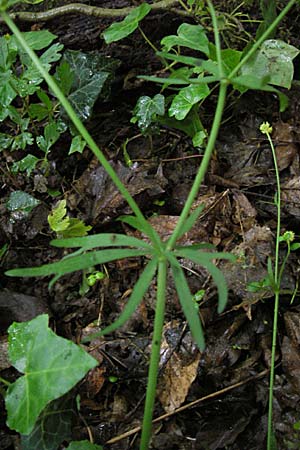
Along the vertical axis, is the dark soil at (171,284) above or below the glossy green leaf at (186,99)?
below

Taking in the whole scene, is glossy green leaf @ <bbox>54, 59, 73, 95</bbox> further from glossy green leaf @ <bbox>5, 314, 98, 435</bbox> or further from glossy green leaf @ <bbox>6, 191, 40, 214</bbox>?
glossy green leaf @ <bbox>5, 314, 98, 435</bbox>

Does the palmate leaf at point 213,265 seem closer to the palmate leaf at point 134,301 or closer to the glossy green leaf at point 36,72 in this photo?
the palmate leaf at point 134,301

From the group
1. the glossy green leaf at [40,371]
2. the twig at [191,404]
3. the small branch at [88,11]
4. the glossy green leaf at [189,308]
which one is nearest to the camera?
the glossy green leaf at [189,308]

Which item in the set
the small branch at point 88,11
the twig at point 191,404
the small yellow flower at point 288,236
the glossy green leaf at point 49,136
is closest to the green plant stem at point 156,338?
the twig at point 191,404

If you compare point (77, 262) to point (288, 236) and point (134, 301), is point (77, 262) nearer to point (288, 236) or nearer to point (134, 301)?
point (134, 301)

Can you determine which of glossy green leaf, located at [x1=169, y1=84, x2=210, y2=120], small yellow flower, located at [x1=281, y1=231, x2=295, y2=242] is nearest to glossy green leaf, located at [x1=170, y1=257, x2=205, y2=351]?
small yellow flower, located at [x1=281, y1=231, x2=295, y2=242]
